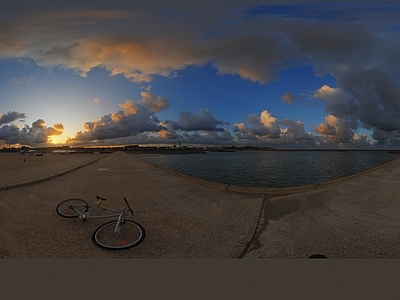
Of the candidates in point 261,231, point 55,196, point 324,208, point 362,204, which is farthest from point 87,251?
point 362,204

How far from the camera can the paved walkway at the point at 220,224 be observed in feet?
12.6

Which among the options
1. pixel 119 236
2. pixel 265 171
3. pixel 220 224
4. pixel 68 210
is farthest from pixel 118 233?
pixel 265 171

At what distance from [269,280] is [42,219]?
5051mm

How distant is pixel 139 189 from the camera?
8594 millimetres

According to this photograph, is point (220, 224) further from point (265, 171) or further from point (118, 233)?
point (265, 171)

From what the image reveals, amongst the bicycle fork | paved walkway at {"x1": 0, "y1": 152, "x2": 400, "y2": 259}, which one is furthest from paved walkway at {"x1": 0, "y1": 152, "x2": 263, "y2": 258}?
the bicycle fork

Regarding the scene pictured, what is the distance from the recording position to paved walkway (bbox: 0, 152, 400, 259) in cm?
383

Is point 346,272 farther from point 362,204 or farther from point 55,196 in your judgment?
point 55,196

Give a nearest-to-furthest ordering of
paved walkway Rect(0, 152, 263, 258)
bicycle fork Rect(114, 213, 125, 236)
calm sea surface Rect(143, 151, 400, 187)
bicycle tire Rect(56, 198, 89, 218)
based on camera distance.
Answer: paved walkway Rect(0, 152, 263, 258) < bicycle fork Rect(114, 213, 125, 236) < bicycle tire Rect(56, 198, 89, 218) < calm sea surface Rect(143, 151, 400, 187)

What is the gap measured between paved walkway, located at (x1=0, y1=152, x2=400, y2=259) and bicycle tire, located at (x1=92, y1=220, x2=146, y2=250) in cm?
12

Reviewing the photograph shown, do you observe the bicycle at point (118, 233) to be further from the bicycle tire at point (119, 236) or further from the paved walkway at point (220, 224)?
the paved walkway at point (220, 224)

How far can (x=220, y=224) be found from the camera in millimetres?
5055

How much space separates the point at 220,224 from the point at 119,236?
7.28 ft

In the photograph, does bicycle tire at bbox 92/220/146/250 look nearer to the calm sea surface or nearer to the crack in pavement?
the crack in pavement
